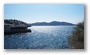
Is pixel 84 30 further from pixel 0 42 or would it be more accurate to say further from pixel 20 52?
pixel 0 42

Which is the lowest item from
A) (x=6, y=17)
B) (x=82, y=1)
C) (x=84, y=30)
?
(x=84, y=30)

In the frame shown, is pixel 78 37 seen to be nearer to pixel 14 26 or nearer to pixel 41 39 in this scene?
pixel 41 39

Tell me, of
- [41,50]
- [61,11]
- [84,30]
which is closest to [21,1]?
[61,11]

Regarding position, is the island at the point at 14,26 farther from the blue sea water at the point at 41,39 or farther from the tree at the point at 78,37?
the tree at the point at 78,37

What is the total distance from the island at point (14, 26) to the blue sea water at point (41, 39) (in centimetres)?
7

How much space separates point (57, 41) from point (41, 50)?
0.99 ft

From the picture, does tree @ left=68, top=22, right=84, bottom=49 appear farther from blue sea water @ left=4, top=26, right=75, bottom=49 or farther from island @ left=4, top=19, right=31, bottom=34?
island @ left=4, top=19, right=31, bottom=34

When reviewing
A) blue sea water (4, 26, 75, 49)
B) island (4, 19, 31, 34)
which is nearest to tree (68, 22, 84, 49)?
blue sea water (4, 26, 75, 49)

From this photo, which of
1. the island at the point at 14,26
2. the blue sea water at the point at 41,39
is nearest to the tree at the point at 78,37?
the blue sea water at the point at 41,39

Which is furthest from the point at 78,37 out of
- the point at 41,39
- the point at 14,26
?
the point at 14,26

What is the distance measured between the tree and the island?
28.9 inches

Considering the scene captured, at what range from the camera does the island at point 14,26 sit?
2.71 metres

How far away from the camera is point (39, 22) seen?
274 cm

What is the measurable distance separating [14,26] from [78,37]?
42.4 inches
